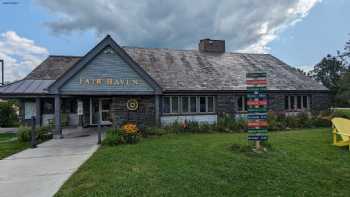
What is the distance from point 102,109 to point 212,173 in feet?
46.2

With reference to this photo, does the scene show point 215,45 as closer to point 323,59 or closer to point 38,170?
point 38,170

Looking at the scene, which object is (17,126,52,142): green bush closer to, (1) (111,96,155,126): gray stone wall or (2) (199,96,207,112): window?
(1) (111,96,155,126): gray stone wall

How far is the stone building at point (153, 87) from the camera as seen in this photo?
45.4 feet

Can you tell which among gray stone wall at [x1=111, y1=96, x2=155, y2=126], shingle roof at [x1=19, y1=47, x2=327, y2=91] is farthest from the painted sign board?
Result: gray stone wall at [x1=111, y1=96, x2=155, y2=126]

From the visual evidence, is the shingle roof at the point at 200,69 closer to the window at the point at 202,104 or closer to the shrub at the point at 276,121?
the window at the point at 202,104

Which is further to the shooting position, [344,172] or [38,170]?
[38,170]

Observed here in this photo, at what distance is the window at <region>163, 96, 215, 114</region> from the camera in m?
16.3

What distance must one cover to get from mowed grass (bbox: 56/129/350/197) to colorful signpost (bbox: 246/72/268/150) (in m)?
0.84

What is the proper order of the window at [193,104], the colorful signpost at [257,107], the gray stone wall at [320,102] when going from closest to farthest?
1. the colorful signpost at [257,107]
2. the window at [193,104]
3. the gray stone wall at [320,102]

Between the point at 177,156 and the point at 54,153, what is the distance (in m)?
4.75

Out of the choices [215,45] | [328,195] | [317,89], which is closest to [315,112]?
[317,89]

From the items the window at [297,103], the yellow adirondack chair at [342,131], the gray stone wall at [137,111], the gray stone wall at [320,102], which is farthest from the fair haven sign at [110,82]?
the gray stone wall at [320,102]

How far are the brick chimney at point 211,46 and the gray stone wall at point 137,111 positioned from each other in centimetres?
993

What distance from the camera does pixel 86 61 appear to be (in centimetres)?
1359
